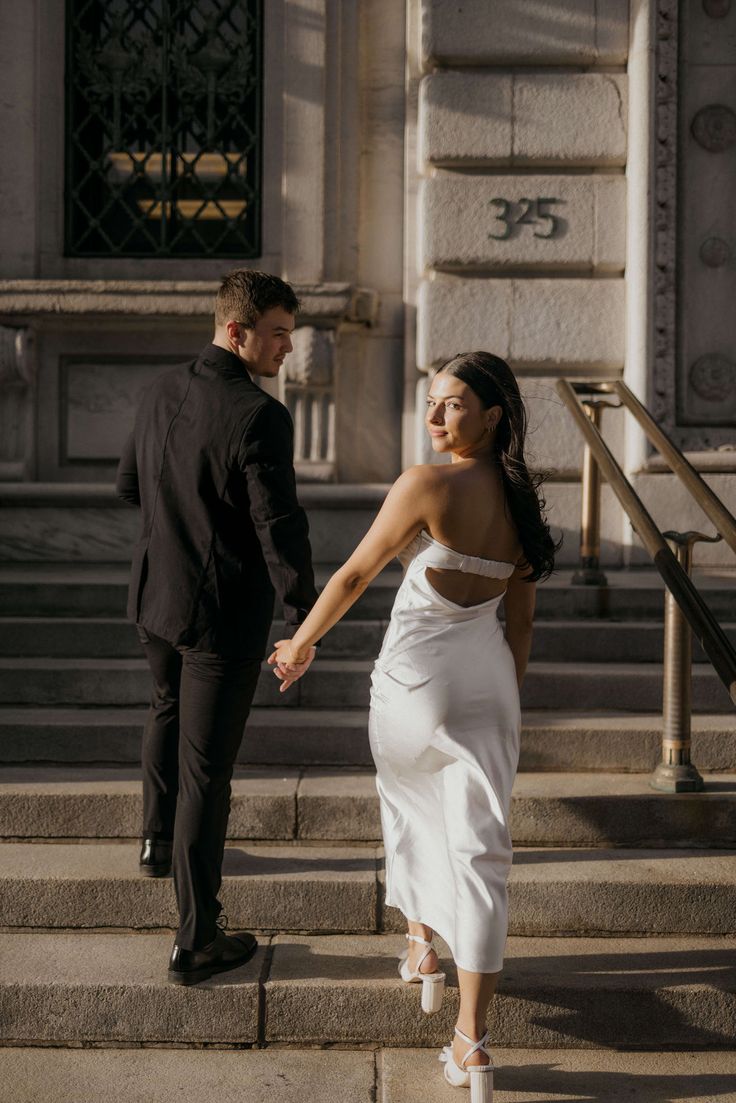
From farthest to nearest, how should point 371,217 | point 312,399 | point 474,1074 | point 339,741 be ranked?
point 371,217 → point 312,399 → point 339,741 → point 474,1074

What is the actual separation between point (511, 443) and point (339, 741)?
170 centimetres

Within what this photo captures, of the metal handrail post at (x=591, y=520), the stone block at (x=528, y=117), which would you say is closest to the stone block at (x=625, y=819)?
the metal handrail post at (x=591, y=520)

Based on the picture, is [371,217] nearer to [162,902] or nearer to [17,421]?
[17,421]

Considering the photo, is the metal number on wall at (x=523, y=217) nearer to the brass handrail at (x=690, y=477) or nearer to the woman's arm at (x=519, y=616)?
the brass handrail at (x=690, y=477)

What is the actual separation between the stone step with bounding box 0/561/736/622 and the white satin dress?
2192 millimetres

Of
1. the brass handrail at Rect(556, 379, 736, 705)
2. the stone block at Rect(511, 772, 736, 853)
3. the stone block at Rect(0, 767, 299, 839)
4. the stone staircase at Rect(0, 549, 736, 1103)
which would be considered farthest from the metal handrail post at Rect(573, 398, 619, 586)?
the stone block at Rect(0, 767, 299, 839)

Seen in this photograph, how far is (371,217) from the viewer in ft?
22.6

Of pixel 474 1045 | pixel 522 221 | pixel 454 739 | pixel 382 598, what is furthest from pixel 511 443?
pixel 522 221

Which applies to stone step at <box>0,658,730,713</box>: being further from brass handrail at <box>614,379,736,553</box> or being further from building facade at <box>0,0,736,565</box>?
building facade at <box>0,0,736,565</box>

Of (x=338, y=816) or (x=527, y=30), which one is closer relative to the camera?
(x=338, y=816)

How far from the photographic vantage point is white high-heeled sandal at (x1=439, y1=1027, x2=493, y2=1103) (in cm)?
285

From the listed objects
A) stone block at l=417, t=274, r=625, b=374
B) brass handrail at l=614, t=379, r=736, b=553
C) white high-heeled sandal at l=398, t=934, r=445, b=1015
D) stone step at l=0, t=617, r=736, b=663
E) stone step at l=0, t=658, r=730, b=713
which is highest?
stone block at l=417, t=274, r=625, b=374

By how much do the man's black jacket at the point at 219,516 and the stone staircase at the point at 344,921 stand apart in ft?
2.99

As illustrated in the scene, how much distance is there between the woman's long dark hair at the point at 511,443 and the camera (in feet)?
9.95
